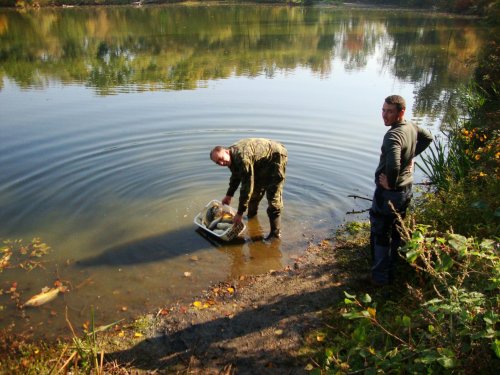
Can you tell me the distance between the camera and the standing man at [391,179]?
4398 mm

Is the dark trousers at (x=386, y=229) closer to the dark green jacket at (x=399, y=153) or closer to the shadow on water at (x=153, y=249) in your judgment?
the dark green jacket at (x=399, y=153)

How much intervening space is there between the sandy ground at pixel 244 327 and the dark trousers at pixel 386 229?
0.63 meters

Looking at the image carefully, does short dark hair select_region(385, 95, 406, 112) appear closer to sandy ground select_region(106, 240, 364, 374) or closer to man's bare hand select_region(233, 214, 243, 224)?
sandy ground select_region(106, 240, 364, 374)

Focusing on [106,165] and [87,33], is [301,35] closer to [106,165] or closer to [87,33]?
[87,33]

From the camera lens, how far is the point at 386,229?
189 inches

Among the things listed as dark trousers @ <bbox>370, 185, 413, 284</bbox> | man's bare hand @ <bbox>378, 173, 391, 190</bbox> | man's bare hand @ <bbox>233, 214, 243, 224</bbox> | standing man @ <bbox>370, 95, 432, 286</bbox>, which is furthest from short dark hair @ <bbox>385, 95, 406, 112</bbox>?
man's bare hand @ <bbox>233, 214, 243, 224</bbox>

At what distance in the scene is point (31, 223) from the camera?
7.46 m

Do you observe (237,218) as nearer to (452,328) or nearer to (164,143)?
(452,328)

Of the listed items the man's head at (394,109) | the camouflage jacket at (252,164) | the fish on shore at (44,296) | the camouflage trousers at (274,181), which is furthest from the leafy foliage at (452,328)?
the fish on shore at (44,296)

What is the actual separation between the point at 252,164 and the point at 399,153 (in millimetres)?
2328

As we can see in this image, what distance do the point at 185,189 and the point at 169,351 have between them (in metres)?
4.69

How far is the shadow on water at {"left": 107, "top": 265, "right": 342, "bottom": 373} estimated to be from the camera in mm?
4305

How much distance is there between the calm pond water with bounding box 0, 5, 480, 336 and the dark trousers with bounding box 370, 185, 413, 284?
1892 mm

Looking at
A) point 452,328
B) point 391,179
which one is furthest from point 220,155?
point 452,328
